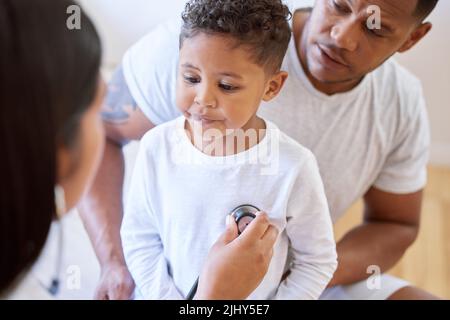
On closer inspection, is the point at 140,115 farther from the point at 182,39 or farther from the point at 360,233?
the point at 360,233

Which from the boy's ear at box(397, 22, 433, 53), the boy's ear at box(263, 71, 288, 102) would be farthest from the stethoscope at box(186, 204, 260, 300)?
the boy's ear at box(397, 22, 433, 53)

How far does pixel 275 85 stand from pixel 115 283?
0.98 feet

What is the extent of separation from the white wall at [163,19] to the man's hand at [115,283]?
0.23 metres

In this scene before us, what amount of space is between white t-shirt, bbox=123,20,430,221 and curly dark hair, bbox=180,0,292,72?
80mm

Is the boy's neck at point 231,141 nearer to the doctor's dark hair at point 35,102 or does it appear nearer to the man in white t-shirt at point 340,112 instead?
the man in white t-shirt at point 340,112

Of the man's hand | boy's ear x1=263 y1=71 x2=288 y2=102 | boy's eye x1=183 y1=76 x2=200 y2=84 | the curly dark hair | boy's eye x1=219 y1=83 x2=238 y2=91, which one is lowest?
the man's hand

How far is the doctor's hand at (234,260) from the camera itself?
59cm

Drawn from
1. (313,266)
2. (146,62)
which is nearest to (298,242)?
(313,266)

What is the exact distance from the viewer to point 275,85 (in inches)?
22.7

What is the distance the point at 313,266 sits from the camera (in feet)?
2.06

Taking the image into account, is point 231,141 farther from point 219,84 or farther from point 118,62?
point 118,62

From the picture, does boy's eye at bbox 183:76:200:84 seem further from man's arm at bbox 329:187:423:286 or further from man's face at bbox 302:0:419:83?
man's arm at bbox 329:187:423:286

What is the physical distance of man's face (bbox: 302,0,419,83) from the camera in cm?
59
